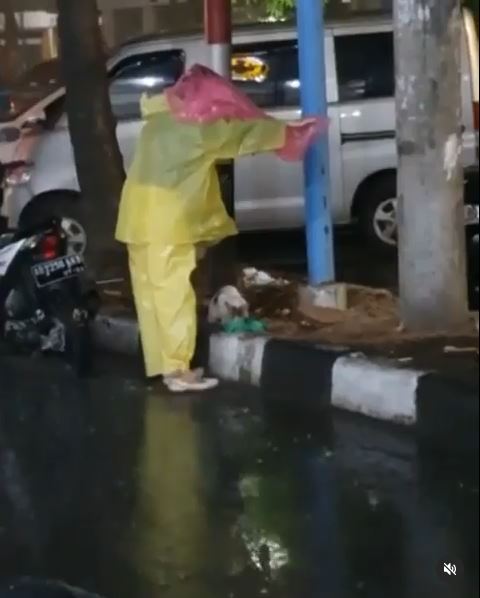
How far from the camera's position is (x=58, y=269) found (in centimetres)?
781

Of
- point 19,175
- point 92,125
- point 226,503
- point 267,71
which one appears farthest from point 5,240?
point 226,503

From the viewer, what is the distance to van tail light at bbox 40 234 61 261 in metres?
7.90

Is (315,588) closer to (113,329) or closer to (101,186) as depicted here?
(113,329)

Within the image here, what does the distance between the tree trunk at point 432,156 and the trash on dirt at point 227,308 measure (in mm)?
1087

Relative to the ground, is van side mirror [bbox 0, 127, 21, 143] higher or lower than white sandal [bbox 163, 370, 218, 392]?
higher

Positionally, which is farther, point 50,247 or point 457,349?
point 50,247

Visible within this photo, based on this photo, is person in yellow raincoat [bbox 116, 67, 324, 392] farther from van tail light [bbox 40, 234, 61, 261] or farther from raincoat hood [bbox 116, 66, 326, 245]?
van tail light [bbox 40, 234, 61, 261]

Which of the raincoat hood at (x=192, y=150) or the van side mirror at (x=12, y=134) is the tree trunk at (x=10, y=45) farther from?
the raincoat hood at (x=192, y=150)

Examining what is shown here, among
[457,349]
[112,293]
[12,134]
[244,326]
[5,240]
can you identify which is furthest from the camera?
[12,134]

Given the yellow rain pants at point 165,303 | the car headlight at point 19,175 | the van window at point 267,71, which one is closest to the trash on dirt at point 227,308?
the yellow rain pants at point 165,303

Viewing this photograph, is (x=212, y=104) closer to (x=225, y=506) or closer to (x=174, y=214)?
(x=174, y=214)

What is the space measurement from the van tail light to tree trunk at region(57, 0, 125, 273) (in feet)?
3.83

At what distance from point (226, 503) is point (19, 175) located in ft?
20.1

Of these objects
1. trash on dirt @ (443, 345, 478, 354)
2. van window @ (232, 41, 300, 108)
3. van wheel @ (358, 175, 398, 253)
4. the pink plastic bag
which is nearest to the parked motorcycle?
the pink plastic bag
